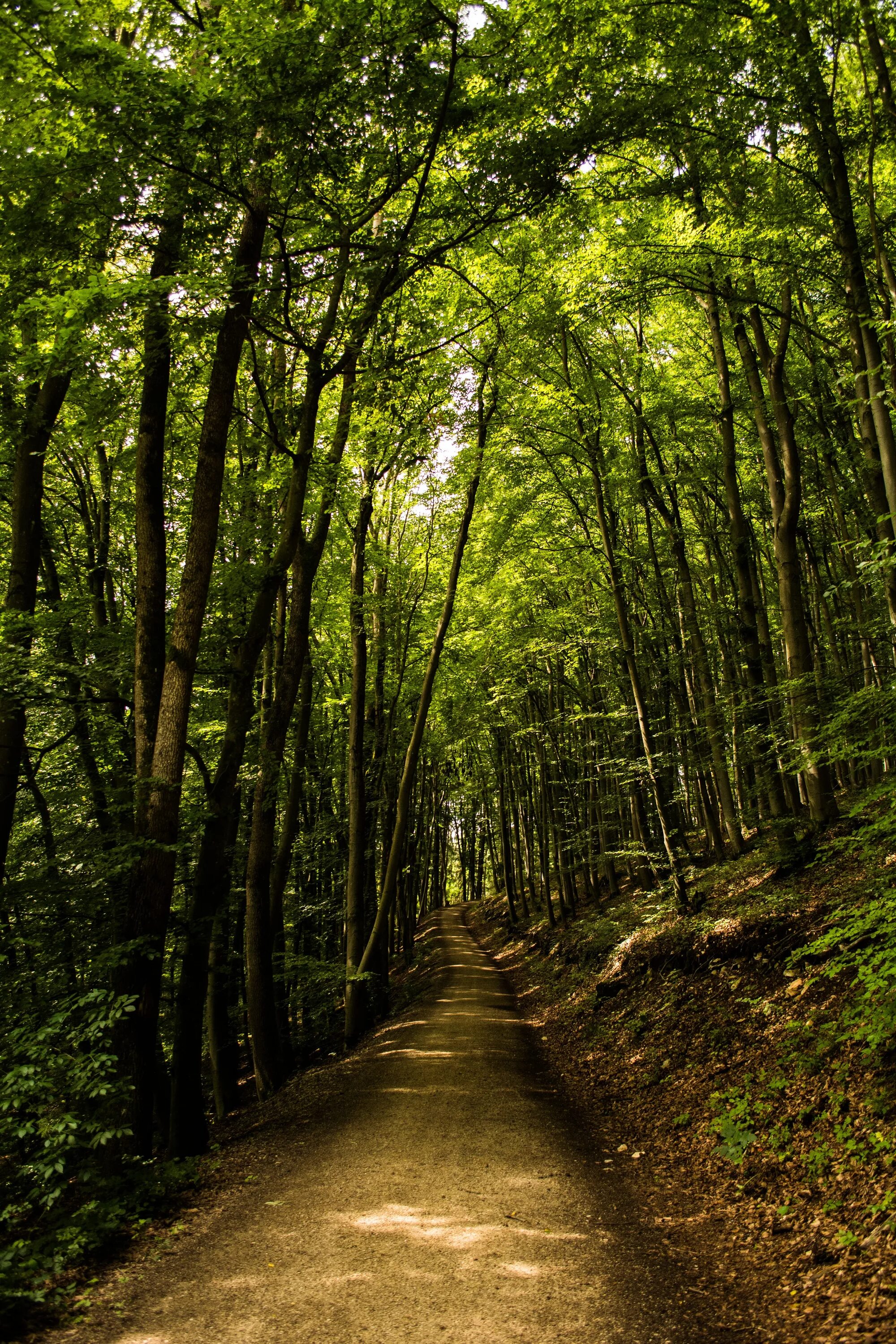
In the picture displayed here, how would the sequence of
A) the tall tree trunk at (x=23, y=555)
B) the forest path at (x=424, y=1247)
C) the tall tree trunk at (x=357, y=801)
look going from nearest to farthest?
the forest path at (x=424, y=1247)
the tall tree trunk at (x=23, y=555)
the tall tree trunk at (x=357, y=801)

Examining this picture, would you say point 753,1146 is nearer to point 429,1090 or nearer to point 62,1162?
point 429,1090

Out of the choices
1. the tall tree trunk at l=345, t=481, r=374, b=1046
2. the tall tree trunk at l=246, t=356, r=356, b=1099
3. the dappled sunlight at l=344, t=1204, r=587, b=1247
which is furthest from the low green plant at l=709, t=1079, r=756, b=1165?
the tall tree trunk at l=345, t=481, r=374, b=1046

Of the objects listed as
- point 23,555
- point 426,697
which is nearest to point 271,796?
point 426,697

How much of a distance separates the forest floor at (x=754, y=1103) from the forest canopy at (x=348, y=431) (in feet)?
2.71

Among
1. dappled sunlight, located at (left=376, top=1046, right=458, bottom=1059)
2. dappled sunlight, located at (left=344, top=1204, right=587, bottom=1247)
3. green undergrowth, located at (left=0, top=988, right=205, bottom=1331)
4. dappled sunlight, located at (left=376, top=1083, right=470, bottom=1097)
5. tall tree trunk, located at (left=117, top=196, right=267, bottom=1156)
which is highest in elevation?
tall tree trunk, located at (left=117, top=196, right=267, bottom=1156)

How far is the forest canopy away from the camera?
563 cm

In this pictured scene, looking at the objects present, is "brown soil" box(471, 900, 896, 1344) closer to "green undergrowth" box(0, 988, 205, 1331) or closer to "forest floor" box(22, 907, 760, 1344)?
"forest floor" box(22, 907, 760, 1344)

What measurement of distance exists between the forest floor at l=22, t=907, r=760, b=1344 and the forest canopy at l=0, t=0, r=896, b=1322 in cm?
77

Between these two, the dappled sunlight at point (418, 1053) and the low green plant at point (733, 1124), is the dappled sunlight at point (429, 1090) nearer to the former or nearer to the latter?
the dappled sunlight at point (418, 1053)

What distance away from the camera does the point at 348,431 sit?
10391 mm

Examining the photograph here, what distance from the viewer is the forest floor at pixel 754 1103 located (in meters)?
3.74

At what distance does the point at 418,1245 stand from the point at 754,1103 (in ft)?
9.72

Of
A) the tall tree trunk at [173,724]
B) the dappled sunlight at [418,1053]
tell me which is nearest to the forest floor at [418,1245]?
the tall tree trunk at [173,724]

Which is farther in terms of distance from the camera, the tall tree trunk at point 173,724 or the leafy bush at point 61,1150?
the tall tree trunk at point 173,724
